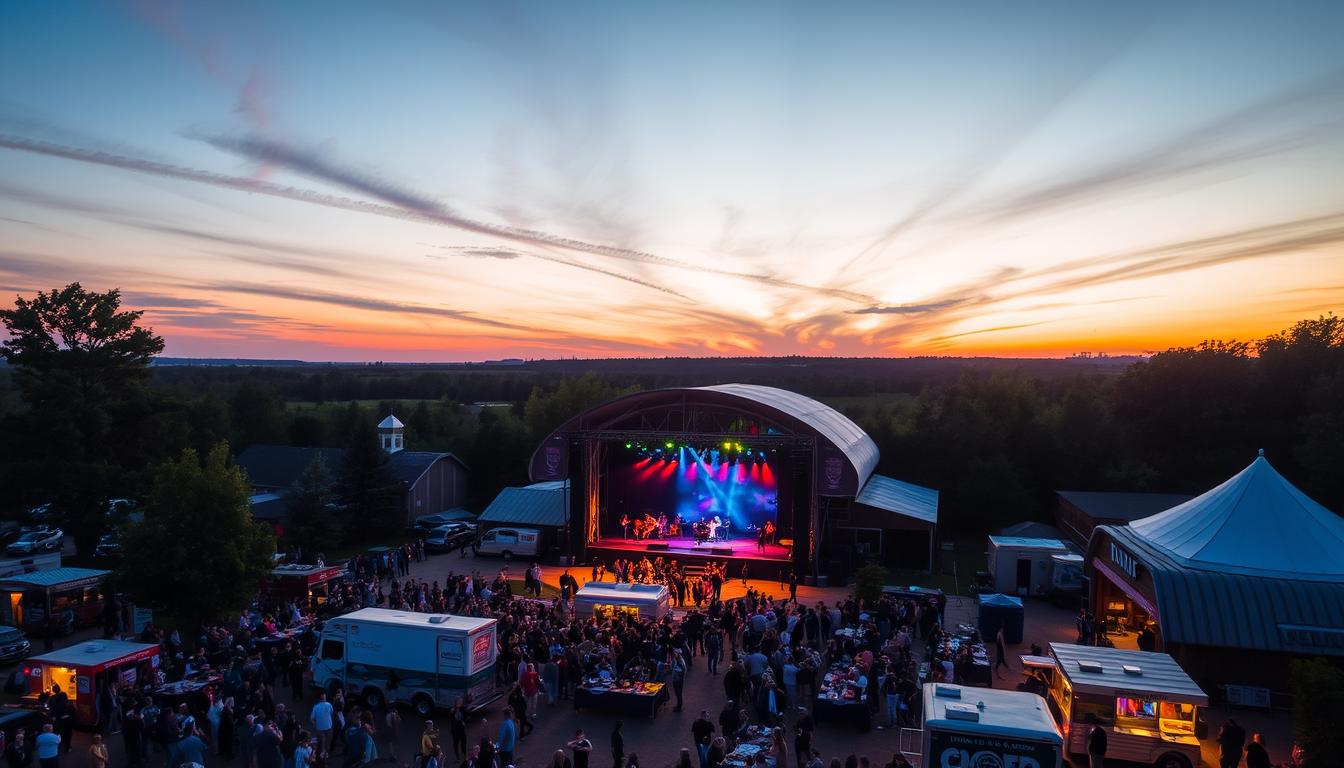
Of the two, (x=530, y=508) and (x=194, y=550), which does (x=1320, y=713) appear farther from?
(x=530, y=508)

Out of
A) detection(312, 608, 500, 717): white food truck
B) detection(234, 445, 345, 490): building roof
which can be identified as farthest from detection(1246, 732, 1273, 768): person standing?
detection(234, 445, 345, 490): building roof

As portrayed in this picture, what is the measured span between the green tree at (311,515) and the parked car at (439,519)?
529cm

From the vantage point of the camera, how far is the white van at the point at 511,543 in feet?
103

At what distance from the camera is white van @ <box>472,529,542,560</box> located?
31438 mm

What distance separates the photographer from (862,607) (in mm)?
22219

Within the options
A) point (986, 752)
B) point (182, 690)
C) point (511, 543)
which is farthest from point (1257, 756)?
point (511, 543)

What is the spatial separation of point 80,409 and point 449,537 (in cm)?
1510

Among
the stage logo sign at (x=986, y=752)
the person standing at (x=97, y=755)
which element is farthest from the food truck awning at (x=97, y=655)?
the stage logo sign at (x=986, y=752)

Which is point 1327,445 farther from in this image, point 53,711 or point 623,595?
point 53,711

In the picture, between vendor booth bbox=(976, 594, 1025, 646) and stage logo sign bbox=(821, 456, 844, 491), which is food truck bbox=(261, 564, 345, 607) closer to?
stage logo sign bbox=(821, 456, 844, 491)

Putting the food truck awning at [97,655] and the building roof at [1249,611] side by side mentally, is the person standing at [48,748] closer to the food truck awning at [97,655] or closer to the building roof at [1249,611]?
the food truck awning at [97,655]

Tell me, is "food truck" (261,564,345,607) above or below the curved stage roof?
below

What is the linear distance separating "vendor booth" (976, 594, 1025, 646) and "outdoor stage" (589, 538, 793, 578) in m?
9.05

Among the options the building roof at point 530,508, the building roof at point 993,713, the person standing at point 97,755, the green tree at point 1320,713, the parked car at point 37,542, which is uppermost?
the green tree at point 1320,713
